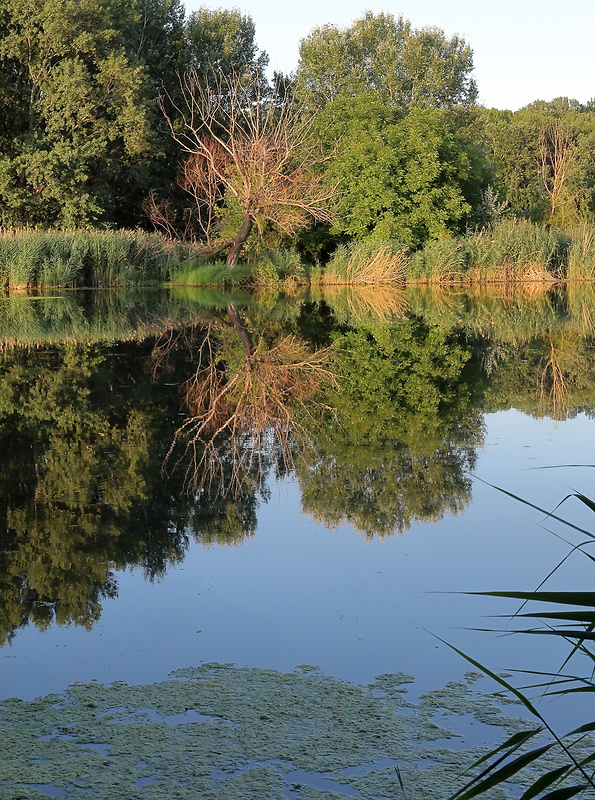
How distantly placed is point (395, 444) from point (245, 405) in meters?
2.06

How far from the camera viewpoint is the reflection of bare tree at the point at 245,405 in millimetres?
6711

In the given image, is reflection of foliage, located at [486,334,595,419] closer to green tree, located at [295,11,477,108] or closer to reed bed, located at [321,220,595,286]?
reed bed, located at [321,220,595,286]

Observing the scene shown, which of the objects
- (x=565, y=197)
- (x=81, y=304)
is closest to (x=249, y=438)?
(x=81, y=304)

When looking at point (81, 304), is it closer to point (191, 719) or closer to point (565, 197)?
point (191, 719)

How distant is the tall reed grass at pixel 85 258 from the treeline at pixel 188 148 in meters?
2.60

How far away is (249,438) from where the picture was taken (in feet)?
24.9

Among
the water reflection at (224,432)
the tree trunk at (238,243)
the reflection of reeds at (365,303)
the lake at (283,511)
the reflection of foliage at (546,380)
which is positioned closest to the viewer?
the lake at (283,511)

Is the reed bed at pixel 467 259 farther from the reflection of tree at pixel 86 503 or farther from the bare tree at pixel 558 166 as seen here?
the bare tree at pixel 558 166

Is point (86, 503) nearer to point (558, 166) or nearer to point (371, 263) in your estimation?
point (371, 263)

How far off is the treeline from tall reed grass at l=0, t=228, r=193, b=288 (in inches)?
102

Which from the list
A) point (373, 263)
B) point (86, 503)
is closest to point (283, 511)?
point (86, 503)

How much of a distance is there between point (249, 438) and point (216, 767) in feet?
15.7

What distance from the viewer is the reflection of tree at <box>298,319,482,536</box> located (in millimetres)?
5648

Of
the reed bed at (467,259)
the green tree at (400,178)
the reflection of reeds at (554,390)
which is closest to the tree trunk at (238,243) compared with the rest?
the reed bed at (467,259)
